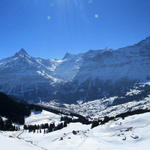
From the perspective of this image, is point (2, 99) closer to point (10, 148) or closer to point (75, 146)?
point (75, 146)

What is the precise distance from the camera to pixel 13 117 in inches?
6521

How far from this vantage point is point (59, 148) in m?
46.0

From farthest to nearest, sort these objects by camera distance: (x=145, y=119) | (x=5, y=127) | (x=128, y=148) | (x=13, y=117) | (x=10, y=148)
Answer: (x=13, y=117) → (x=5, y=127) → (x=145, y=119) → (x=128, y=148) → (x=10, y=148)

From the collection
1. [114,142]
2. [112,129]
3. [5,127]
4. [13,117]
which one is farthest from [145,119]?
[13,117]

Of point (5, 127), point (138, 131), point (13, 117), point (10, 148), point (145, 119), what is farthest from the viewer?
point (13, 117)

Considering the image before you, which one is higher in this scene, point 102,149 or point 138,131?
point 138,131

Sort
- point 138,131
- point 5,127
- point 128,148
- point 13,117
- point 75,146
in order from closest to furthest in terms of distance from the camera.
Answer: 1. point 128,148
2. point 75,146
3. point 138,131
4. point 5,127
5. point 13,117

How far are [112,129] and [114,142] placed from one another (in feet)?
56.4

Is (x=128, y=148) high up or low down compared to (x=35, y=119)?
down

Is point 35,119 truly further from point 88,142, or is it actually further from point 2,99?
point 88,142

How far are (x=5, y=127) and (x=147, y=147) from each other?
96.6 meters

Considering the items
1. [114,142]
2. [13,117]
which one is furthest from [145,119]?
[13,117]

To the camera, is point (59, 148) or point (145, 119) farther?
point (145, 119)

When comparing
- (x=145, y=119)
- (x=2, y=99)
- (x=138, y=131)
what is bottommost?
(x=138, y=131)
